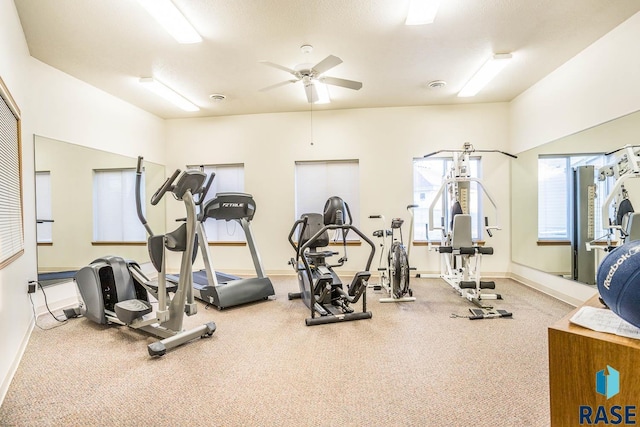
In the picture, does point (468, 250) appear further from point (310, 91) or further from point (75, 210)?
point (75, 210)

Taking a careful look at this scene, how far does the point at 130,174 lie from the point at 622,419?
5.86 metres

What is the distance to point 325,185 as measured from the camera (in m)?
5.59

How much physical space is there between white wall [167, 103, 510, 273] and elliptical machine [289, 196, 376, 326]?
1.52 meters

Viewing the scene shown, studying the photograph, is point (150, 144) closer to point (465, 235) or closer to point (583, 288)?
point (465, 235)

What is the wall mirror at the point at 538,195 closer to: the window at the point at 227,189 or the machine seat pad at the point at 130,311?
the window at the point at 227,189

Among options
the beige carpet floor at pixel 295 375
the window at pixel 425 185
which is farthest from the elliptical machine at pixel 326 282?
the window at pixel 425 185

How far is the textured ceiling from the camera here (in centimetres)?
270

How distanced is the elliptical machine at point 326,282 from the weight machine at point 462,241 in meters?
1.23

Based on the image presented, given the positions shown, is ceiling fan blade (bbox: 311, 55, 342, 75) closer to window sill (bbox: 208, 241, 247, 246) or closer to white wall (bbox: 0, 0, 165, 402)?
white wall (bbox: 0, 0, 165, 402)

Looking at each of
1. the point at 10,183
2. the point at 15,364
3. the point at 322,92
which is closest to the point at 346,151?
the point at 322,92

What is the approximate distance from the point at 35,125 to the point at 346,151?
14.1 feet

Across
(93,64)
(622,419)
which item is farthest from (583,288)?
(93,64)

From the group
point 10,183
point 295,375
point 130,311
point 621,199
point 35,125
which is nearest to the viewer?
point 295,375

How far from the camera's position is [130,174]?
16.1ft
